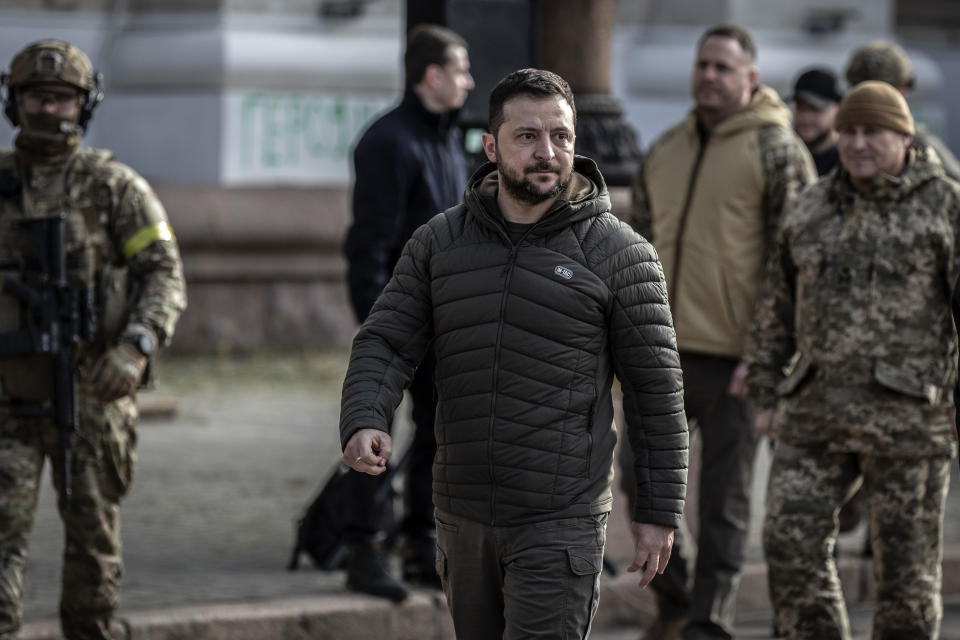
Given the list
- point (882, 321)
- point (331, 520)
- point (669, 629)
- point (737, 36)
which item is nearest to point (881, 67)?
point (737, 36)

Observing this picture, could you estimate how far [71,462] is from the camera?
6.18 meters

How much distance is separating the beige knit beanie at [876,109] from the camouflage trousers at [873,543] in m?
1.01

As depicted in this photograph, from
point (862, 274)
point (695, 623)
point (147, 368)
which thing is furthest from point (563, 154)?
point (695, 623)

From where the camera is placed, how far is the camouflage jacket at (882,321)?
19.9 ft

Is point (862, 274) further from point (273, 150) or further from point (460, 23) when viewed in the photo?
point (273, 150)

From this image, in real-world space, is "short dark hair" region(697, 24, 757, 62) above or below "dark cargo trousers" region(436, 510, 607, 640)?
above

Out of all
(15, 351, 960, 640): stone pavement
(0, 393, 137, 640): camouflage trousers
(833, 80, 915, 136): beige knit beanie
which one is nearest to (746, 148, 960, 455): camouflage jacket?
(833, 80, 915, 136): beige knit beanie

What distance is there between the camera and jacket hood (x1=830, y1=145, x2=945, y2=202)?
609cm

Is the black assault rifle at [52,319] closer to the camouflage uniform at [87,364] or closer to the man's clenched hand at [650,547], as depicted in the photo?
the camouflage uniform at [87,364]

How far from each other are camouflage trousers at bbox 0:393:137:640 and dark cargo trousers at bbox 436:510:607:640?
176cm

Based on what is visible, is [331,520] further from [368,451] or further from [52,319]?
[368,451]

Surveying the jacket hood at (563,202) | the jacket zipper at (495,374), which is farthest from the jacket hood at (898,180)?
the jacket zipper at (495,374)

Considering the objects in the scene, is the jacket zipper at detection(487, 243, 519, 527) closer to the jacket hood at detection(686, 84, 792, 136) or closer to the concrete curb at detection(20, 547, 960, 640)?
the concrete curb at detection(20, 547, 960, 640)

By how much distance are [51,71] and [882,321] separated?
2.64m
